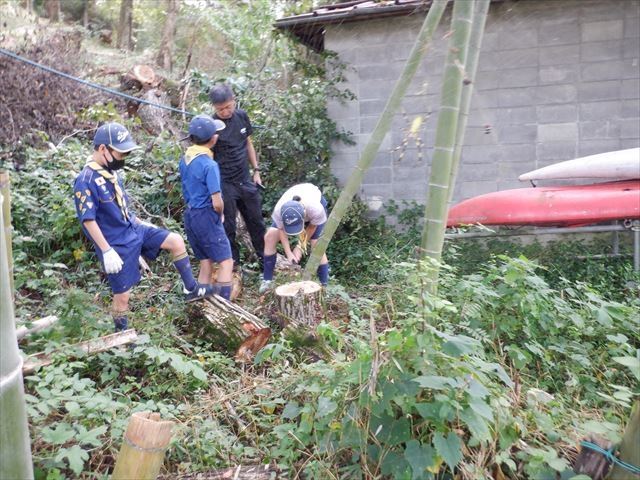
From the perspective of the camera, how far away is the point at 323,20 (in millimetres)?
7164

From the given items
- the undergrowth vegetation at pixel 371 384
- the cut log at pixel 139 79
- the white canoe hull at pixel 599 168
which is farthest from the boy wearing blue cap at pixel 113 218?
the cut log at pixel 139 79

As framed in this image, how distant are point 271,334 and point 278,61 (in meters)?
7.51

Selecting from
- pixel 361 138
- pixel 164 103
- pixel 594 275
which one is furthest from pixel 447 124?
pixel 164 103

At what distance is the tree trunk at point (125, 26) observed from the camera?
1714 cm

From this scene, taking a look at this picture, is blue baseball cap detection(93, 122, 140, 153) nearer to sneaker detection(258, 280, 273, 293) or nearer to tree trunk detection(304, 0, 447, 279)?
tree trunk detection(304, 0, 447, 279)

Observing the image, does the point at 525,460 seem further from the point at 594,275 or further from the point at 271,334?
the point at 594,275

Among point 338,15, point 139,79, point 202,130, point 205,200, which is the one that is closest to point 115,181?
point 205,200

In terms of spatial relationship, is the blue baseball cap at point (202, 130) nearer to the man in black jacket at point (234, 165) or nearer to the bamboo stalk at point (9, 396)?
the man in black jacket at point (234, 165)

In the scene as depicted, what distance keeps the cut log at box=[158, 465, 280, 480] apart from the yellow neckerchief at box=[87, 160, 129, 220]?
7.01ft

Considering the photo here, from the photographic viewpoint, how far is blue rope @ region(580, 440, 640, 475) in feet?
7.39

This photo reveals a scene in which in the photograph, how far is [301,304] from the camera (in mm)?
4434

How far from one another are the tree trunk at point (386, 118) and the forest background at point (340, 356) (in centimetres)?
51

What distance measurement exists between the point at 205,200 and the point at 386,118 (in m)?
1.71

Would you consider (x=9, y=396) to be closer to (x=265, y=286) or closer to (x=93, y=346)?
(x=93, y=346)
